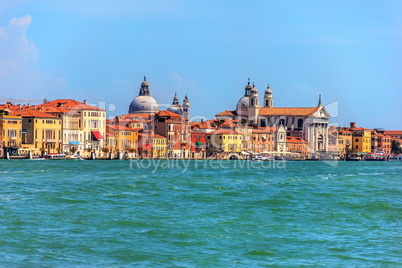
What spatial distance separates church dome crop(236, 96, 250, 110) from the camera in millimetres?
111419

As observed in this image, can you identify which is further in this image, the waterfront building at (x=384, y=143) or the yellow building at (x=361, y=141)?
the waterfront building at (x=384, y=143)

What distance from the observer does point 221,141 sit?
91125 mm

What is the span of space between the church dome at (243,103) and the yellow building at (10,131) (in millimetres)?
45721

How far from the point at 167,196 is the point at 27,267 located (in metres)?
12.6

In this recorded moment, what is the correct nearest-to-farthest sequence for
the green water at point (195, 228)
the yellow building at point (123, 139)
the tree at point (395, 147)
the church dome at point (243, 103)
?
the green water at point (195, 228), the yellow building at point (123, 139), the church dome at point (243, 103), the tree at point (395, 147)

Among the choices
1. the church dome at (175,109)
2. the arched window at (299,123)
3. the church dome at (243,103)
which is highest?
the church dome at (243,103)

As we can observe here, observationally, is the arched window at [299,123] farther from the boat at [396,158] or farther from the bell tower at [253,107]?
the boat at [396,158]

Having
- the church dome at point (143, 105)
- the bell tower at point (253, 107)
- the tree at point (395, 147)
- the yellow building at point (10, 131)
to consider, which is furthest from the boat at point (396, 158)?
the yellow building at point (10, 131)

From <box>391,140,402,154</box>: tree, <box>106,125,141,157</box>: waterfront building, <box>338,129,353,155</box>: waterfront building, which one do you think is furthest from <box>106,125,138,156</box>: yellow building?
<box>391,140,402,154</box>: tree

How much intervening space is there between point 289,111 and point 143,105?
20351 millimetres

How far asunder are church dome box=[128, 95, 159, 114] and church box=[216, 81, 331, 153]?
9.25 meters

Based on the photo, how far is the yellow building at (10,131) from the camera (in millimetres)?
70500

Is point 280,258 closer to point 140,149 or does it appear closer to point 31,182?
point 31,182

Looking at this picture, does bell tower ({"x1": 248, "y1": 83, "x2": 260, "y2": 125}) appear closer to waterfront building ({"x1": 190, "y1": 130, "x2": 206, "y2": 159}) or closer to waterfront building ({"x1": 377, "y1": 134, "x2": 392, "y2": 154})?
waterfront building ({"x1": 190, "y1": 130, "x2": 206, "y2": 159})
